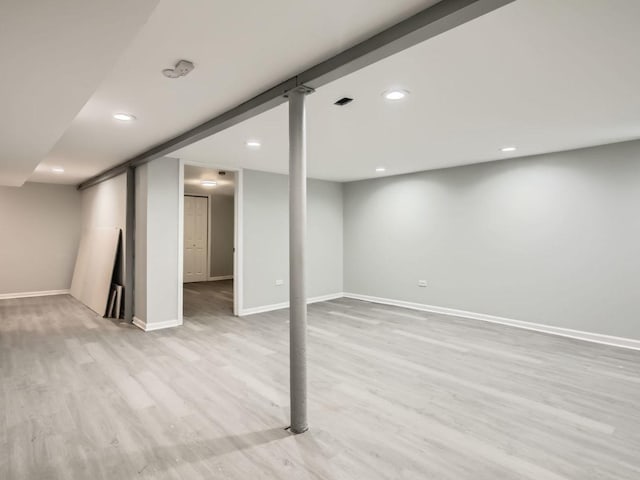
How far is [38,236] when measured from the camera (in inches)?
291

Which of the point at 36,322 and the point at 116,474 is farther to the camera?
the point at 36,322

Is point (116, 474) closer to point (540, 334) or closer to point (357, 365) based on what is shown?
point (357, 365)

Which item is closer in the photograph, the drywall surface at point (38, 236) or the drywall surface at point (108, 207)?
the drywall surface at point (108, 207)

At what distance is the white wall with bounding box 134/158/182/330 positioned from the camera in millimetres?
4711

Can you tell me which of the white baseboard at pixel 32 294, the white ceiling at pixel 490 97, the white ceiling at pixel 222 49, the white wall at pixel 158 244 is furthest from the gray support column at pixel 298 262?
the white baseboard at pixel 32 294

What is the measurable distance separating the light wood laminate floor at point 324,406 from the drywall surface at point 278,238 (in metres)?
1.36

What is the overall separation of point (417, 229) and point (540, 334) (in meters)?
2.40

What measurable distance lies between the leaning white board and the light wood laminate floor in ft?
3.89

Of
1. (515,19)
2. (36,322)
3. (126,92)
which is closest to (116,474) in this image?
(126,92)

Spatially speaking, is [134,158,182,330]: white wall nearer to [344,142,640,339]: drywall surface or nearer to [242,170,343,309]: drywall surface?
[242,170,343,309]: drywall surface

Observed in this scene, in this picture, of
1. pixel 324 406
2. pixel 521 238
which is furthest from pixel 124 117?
pixel 521 238

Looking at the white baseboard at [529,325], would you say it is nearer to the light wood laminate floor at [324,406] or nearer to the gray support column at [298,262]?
the light wood laminate floor at [324,406]

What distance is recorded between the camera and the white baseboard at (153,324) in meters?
4.68

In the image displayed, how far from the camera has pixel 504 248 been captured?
5.05m
